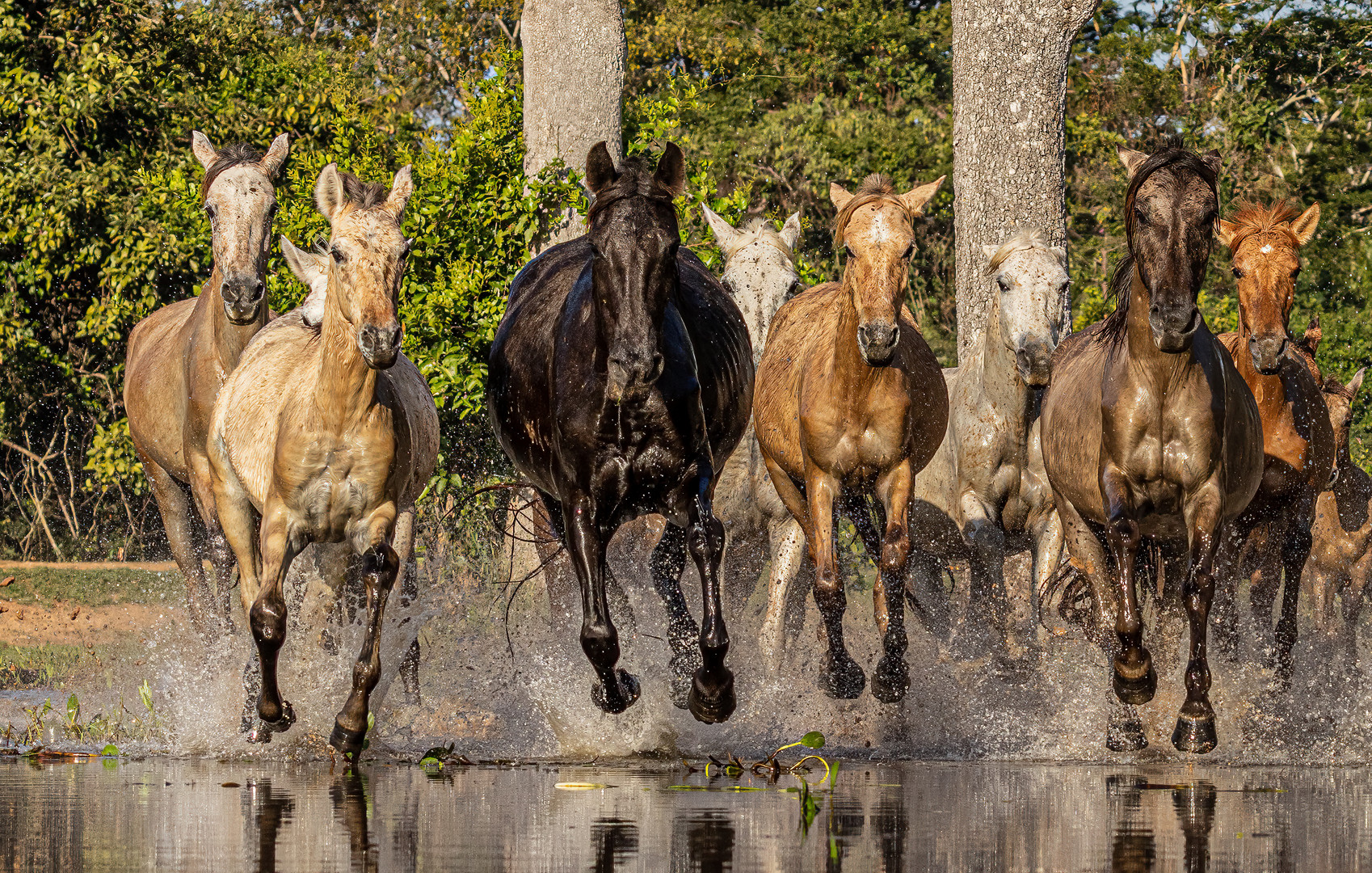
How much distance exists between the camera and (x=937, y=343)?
21.6 metres

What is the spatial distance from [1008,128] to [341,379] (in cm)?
594

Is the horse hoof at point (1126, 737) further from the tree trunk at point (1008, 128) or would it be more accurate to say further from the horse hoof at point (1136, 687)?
the tree trunk at point (1008, 128)

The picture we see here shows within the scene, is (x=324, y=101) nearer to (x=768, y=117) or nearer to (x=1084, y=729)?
(x=768, y=117)

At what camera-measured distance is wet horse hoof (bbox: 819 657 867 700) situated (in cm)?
826

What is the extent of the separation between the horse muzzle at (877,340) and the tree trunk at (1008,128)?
4.16 m

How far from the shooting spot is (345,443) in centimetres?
784

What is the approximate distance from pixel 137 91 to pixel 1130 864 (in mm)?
13814

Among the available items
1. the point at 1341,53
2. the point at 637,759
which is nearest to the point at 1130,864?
the point at 637,759

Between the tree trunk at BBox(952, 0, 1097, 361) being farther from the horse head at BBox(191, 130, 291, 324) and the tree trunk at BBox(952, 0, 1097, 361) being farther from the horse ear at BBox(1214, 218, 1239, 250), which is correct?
the horse head at BBox(191, 130, 291, 324)

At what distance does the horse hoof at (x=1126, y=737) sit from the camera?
25.5 feet

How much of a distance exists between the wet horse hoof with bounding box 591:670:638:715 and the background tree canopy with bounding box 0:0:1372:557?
459cm

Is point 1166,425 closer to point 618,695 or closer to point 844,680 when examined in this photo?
point 844,680

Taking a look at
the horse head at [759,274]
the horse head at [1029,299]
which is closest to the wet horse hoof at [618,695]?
the horse head at [1029,299]

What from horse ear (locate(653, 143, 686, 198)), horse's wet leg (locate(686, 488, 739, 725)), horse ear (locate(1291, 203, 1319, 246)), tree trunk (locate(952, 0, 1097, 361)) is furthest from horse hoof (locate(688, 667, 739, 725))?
tree trunk (locate(952, 0, 1097, 361))
